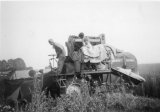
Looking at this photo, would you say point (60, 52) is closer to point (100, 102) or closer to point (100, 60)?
point (100, 60)

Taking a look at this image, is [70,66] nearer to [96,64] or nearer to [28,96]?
[96,64]

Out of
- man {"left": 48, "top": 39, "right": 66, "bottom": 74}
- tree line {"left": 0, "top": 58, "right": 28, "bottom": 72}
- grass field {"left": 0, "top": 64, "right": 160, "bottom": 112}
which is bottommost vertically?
grass field {"left": 0, "top": 64, "right": 160, "bottom": 112}

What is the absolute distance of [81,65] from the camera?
10227 millimetres

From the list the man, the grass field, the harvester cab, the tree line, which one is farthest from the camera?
the tree line

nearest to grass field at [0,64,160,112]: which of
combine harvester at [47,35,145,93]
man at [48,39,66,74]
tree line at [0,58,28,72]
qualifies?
combine harvester at [47,35,145,93]

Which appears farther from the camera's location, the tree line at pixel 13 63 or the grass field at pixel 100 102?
the tree line at pixel 13 63

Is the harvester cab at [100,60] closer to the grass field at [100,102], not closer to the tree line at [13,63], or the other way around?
the grass field at [100,102]

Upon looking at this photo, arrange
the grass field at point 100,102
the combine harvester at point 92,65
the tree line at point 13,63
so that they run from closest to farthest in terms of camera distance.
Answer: the grass field at point 100,102 < the combine harvester at point 92,65 < the tree line at point 13,63

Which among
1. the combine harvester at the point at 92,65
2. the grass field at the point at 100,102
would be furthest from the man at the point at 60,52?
the grass field at the point at 100,102

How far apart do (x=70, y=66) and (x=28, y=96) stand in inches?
111

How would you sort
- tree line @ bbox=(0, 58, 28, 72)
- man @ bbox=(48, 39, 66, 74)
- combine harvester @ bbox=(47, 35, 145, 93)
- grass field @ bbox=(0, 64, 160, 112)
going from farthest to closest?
tree line @ bbox=(0, 58, 28, 72), man @ bbox=(48, 39, 66, 74), combine harvester @ bbox=(47, 35, 145, 93), grass field @ bbox=(0, 64, 160, 112)

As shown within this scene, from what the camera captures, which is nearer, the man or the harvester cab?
the harvester cab

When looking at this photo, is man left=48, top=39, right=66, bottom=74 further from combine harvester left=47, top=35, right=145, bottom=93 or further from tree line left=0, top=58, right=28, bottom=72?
tree line left=0, top=58, right=28, bottom=72

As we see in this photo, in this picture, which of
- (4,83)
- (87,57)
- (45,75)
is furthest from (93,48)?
(4,83)
